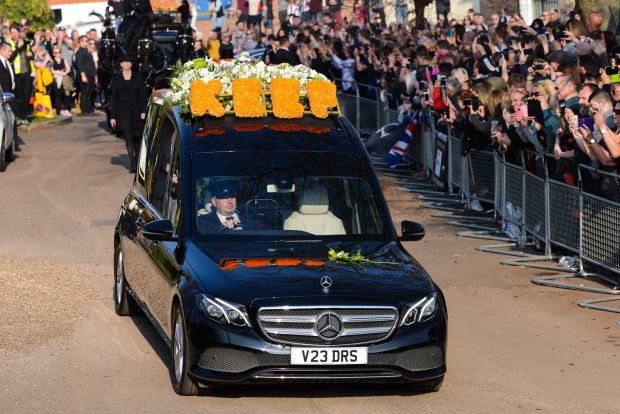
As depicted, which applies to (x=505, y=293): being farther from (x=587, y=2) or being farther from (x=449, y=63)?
(x=587, y=2)

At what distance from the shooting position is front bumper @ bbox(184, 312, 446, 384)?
8.92 meters

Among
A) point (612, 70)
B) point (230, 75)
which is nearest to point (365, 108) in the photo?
point (612, 70)

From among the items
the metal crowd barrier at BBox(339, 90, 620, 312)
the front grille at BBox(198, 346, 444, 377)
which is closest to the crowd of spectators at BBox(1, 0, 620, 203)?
the metal crowd barrier at BBox(339, 90, 620, 312)

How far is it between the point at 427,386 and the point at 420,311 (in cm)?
61

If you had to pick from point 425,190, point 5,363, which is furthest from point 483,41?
point 5,363

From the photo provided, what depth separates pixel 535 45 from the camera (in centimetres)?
1958

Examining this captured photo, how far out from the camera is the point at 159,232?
9859 mm

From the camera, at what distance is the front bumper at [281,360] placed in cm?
892

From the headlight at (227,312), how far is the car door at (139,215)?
2.06 meters

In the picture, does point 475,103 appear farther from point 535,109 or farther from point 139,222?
point 139,222

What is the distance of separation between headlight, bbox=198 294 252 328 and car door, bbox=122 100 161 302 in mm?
2059

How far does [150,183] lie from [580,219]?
465 centimetres

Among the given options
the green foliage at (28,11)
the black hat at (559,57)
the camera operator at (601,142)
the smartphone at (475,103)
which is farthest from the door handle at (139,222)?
the green foliage at (28,11)

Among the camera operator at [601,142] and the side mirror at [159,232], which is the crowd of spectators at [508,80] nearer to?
the camera operator at [601,142]
